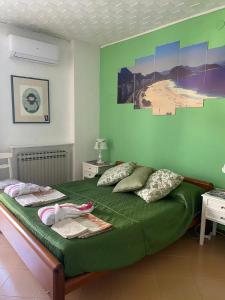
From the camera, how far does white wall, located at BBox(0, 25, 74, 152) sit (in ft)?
10.4

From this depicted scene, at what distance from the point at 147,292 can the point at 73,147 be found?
2519mm

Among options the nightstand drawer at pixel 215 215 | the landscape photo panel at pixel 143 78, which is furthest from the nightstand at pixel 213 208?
the landscape photo panel at pixel 143 78

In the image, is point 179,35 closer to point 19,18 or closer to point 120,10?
point 120,10

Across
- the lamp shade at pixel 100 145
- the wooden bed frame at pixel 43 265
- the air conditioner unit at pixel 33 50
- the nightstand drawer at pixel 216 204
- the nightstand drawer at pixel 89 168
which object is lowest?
the wooden bed frame at pixel 43 265

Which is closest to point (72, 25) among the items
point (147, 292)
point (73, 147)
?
point (73, 147)

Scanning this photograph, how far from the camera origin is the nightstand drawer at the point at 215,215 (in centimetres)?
229

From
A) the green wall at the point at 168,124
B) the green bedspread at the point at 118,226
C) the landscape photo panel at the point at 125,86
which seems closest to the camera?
the green bedspread at the point at 118,226

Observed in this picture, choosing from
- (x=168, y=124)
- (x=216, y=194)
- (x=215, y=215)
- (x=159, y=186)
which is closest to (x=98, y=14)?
(x=168, y=124)

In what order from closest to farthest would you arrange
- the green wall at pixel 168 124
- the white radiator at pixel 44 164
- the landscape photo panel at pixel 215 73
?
the landscape photo panel at pixel 215 73 → the green wall at pixel 168 124 → the white radiator at pixel 44 164

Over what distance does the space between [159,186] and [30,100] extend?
2229 millimetres

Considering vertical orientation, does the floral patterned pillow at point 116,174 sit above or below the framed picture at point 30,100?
below

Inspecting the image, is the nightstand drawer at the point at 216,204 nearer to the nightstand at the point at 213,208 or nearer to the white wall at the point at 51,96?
the nightstand at the point at 213,208

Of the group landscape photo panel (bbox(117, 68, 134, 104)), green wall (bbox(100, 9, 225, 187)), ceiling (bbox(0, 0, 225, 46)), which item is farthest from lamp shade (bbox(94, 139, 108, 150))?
ceiling (bbox(0, 0, 225, 46))

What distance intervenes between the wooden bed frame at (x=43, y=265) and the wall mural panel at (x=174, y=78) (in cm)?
216
